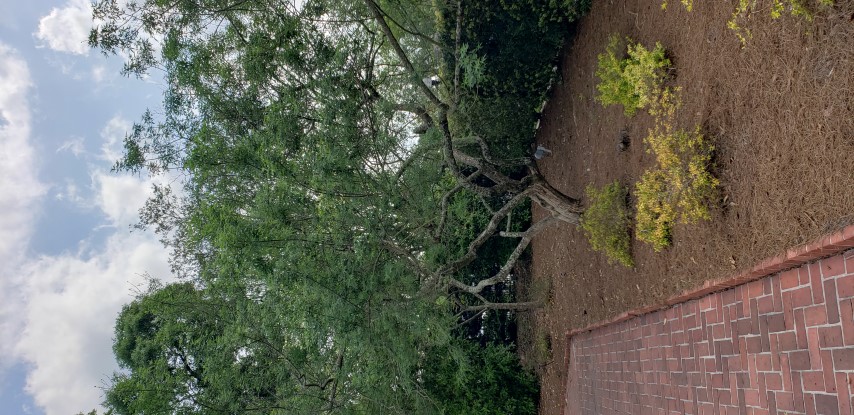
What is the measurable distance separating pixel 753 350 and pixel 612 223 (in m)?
2.66

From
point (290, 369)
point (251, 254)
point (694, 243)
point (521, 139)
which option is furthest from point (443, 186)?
point (694, 243)

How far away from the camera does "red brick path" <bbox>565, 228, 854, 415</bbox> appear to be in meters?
3.20

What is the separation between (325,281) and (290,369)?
3.01m

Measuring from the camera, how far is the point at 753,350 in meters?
3.97

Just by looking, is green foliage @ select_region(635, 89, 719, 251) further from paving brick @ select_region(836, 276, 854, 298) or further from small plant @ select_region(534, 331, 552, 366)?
small plant @ select_region(534, 331, 552, 366)

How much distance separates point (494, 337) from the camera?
1342 centimetres

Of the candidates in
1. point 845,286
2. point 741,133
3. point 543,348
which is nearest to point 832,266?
point 845,286

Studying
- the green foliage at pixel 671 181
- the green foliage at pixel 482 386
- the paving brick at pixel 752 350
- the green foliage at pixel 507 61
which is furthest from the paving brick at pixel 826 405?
the green foliage at pixel 482 386

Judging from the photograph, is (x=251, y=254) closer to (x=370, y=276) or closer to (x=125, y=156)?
(x=370, y=276)

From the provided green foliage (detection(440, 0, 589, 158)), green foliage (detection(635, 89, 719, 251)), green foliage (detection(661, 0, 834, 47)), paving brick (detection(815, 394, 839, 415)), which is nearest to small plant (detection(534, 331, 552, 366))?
green foliage (detection(440, 0, 589, 158))

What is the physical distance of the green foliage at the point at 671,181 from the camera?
15.1 feet

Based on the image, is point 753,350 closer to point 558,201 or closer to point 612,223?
point 612,223

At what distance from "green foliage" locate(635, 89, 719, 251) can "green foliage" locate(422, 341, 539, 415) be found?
6.34m

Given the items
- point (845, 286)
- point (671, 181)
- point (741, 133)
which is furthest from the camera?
point (671, 181)
